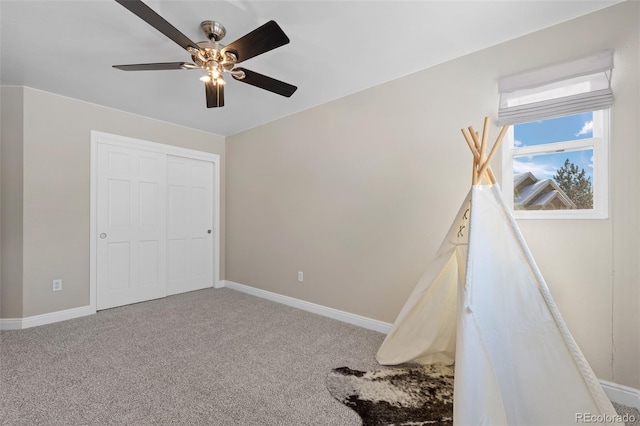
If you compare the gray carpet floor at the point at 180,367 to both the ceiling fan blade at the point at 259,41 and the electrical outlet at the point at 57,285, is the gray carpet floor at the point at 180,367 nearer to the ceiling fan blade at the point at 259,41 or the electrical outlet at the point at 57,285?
the electrical outlet at the point at 57,285

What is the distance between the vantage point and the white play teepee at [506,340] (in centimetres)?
143

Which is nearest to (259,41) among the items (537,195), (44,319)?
(537,195)

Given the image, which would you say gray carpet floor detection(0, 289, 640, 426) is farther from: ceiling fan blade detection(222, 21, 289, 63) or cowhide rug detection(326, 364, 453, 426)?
ceiling fan blade detection(222, 21, 289, 63)

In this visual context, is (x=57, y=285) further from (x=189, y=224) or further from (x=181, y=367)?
(x=181, y=367)

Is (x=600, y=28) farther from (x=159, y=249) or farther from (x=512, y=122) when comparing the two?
(x=159, y=249)

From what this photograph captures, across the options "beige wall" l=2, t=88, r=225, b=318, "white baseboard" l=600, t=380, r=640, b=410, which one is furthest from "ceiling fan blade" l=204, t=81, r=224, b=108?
"white baseboard" l=600, t=380, r=640, b=410

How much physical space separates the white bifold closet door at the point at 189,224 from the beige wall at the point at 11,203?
1.47 metres

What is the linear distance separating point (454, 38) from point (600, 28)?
0.86 m

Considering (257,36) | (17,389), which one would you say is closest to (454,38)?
(257,36)

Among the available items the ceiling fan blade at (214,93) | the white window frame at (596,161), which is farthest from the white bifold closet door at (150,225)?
the white window frame at (596,161)

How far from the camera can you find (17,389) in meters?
1.89

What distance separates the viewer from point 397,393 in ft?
6.07

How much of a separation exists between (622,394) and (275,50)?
332 centimetres

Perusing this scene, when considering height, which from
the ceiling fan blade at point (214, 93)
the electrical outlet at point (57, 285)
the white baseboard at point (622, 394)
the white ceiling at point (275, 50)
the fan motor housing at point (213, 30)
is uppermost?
the white ceiling at point (275, 50)
